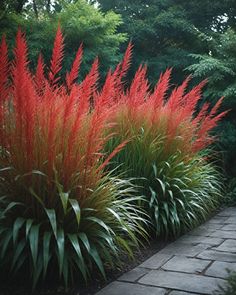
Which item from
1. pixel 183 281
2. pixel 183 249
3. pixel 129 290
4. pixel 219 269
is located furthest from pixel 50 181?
pixel 183 249

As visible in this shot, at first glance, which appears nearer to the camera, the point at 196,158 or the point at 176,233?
the point at 176,233

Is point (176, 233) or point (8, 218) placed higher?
point (8, 218)

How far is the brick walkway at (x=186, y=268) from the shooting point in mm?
2463

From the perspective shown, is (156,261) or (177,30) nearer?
(156,261)

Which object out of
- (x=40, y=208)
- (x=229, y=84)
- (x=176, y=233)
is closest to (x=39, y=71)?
(x=40, y=208)

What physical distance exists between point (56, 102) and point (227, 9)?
6.68 m

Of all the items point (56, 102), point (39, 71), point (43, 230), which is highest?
point (39, 71)

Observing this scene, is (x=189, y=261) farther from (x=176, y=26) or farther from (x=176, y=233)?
(x=176, y=26)

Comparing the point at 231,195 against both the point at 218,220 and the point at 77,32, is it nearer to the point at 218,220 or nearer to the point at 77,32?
the point at 218,220

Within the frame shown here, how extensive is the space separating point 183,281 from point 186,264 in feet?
1.25

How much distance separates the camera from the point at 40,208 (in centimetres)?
249

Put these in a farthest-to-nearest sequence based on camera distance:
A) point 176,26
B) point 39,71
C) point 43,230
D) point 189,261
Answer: point 176,26
point 189,261
point 39,71
point 43,230

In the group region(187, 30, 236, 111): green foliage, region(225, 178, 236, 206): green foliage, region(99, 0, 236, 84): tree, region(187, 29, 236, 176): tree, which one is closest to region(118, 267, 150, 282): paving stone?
region(225, 178, 236, 206): green foliage

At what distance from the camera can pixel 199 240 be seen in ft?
12.1
